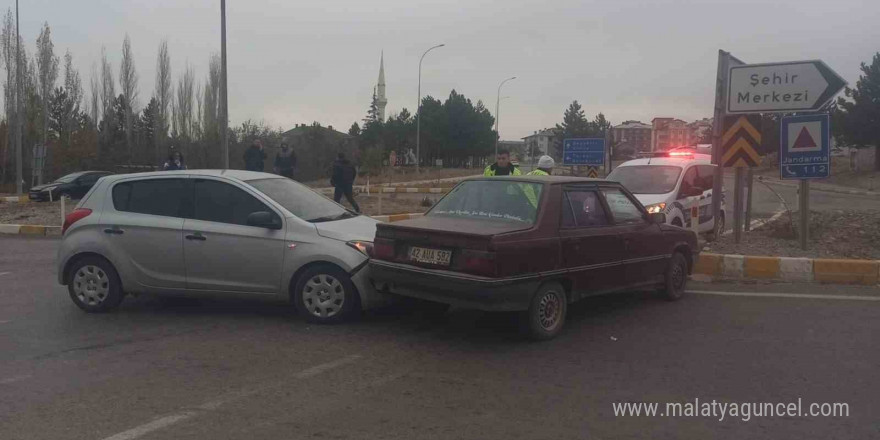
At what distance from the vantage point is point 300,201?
24.9 feet

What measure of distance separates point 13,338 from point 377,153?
46.9 meters

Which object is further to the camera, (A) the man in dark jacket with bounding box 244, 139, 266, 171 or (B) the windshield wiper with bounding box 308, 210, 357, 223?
(A) the man in dark jacket with bounding box 244, 139, 266, 171

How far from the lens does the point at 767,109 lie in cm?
1099

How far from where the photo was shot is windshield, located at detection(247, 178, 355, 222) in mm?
7312

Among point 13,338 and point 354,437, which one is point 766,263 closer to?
point 354,437

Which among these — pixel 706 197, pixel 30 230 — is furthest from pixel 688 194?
pixel 30 230

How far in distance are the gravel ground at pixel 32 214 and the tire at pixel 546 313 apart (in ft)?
49.9

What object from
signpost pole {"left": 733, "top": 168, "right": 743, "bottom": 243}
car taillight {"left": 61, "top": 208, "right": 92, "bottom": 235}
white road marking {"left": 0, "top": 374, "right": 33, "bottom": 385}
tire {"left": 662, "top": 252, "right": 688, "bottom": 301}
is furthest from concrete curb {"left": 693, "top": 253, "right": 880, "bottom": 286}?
white road marking {"left": 0, "top": 374, "right": 33, "bottom": 385}

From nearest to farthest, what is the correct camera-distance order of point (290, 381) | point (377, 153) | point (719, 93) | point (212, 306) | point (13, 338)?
point (290, 381)
point (13, 338)
point (212, 306)
point (719, 93)
point (377, 153)

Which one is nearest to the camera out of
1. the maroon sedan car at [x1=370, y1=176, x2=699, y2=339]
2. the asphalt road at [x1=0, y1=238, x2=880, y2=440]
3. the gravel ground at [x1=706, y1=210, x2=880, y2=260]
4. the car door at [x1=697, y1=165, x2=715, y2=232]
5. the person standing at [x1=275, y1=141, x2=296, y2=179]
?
the asphalt road at [x1=0, y1=238, x2=880, y2=440]

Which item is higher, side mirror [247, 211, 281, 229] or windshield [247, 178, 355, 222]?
windshield [247, 178, 355, 222]

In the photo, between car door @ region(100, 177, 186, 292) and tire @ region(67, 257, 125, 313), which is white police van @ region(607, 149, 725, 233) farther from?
tire @ region(67, 257, 125, 313)

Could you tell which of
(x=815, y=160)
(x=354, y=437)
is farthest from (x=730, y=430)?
(x=815, y=160)

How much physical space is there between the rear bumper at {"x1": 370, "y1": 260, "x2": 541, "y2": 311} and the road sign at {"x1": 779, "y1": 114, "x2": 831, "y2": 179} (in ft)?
21.4
